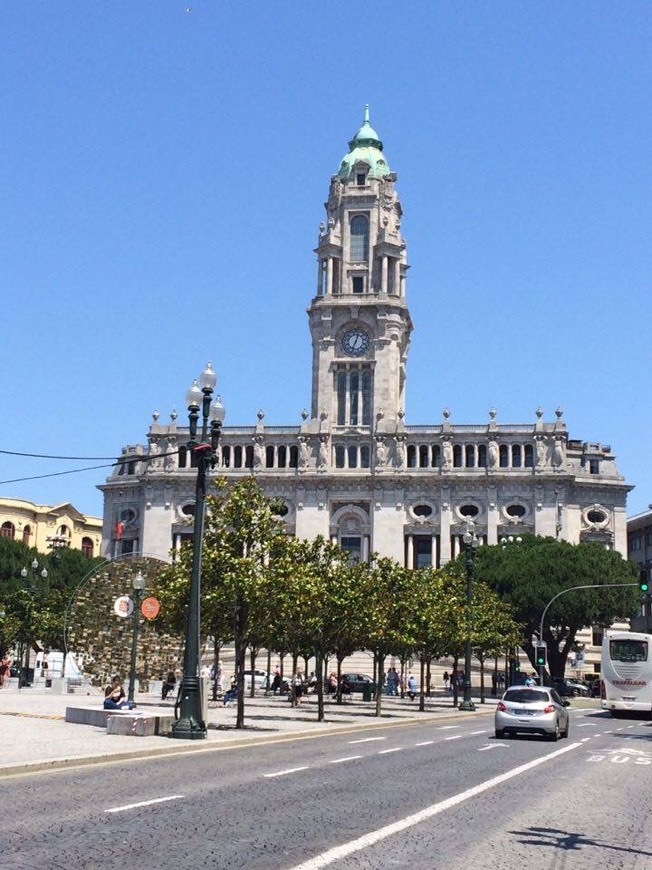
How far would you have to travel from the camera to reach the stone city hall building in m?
106

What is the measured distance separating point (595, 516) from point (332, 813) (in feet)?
322

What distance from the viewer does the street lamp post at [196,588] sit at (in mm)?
25203

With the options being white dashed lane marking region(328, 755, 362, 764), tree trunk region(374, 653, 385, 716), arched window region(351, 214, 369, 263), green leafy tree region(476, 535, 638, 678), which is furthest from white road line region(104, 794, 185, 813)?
arched window region(351, 214, 369, 263)

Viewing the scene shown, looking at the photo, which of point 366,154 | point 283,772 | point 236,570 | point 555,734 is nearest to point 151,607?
point 236,570

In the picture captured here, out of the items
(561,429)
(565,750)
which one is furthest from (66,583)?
(565,750)

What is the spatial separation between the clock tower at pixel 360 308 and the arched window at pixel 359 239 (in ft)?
0.35

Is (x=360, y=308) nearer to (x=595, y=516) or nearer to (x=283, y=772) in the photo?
(x=595, y=516)

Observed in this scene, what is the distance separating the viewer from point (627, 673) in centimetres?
Result: 4950

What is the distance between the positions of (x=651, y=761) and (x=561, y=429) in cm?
8420

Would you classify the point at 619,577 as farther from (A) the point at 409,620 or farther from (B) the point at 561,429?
(A) the point at 409,620

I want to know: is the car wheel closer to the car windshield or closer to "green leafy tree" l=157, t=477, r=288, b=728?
the car windshield

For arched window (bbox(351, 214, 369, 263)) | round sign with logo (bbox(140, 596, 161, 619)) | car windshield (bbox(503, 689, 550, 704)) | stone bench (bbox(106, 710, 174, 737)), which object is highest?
arched window (bbox(351, 214, 369, 263))

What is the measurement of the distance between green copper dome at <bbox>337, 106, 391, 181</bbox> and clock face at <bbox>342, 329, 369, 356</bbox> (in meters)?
18.0

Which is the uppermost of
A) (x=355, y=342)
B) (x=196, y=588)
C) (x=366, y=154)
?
(x=366, y=154)
